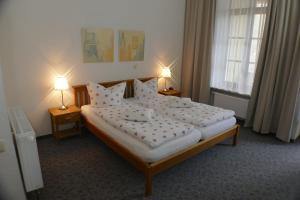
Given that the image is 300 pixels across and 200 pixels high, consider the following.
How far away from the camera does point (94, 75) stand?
3.83 meters

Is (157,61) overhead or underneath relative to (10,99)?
overhead

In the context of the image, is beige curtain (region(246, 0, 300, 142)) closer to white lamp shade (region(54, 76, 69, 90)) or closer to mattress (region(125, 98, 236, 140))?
mattress (region(125, 98, 236, 140))

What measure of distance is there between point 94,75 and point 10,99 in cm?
136

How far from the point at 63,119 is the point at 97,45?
4.65 feet

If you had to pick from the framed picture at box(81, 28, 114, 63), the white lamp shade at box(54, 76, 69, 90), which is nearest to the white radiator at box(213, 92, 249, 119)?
the framed picture at box(81, 28, 114, 63)

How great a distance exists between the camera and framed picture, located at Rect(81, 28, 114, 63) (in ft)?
11.7

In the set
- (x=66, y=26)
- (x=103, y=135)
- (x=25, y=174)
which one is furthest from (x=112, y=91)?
(x=25, y=174)

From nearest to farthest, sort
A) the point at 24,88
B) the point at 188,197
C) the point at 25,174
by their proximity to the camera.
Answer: the point at 25,174 → the point at 188,197 → the point at 24,88

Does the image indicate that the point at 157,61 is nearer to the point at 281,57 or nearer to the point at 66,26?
the point at 66,26

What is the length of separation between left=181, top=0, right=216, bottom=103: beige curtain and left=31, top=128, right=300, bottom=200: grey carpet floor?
1839 millimetres

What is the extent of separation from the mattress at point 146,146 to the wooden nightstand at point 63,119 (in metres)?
0.56

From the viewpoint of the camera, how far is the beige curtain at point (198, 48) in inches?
176

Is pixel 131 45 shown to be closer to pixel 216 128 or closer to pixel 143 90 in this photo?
pixel 143 90

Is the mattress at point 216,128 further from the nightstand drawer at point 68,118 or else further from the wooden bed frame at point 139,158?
the nightstand drawer at point 68,118
